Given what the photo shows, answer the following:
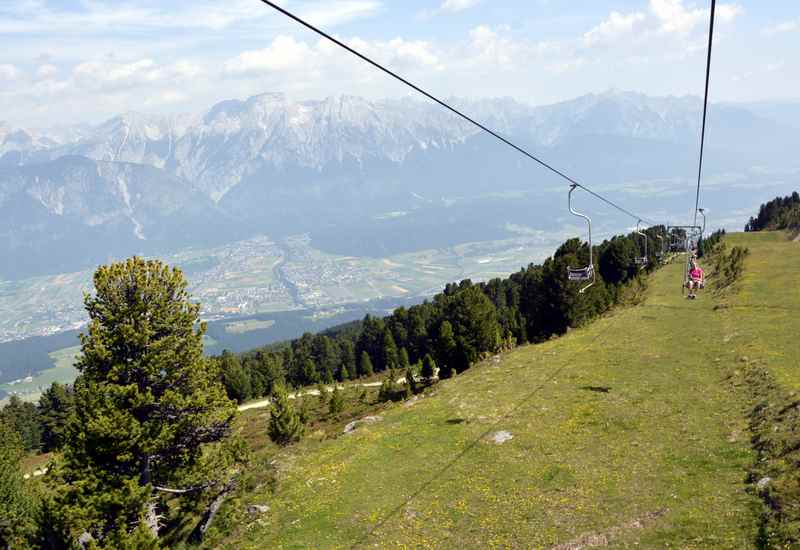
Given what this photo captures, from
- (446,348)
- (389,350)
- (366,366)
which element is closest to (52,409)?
(366,366)

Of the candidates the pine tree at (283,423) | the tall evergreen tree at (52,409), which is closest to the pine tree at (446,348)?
the pine tree at (283,423)

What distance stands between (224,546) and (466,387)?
29.1 m

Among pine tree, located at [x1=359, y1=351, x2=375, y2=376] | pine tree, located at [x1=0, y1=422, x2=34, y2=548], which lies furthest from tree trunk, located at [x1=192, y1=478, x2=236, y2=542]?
pine tree, located at [x1=359, y1=351, x2=375, y2=376]

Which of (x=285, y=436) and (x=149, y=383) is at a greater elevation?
(x=149, y=383)

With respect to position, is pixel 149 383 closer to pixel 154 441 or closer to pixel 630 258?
pixel 154 441

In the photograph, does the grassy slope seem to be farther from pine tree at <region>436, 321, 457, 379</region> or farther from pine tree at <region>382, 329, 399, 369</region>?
pine tree at <region>382, 329, 399, 369</region>

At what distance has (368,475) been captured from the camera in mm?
35844

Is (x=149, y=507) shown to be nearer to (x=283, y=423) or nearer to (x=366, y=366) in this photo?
(x=283, y=423)

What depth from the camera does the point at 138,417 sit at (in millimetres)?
33344

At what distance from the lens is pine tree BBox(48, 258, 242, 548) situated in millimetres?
29734

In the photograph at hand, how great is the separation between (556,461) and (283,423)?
3182 cm

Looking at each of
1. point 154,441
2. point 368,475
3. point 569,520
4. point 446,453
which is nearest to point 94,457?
point 154,441

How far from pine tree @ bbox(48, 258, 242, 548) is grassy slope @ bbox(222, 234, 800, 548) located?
5.18m

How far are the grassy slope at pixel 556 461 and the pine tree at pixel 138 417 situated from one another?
17.0 feet
